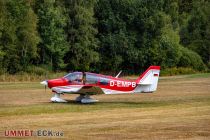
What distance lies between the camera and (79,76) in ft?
97.0

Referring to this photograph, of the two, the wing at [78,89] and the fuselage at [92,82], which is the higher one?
the fuselage at [92,82]

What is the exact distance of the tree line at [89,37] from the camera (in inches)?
2672

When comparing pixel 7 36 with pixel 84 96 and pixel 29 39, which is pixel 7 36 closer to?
pixel 29 39

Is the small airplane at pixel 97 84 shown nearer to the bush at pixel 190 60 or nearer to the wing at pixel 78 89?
the wing at pixel 78 89

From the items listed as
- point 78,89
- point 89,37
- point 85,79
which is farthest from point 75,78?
point 89,37

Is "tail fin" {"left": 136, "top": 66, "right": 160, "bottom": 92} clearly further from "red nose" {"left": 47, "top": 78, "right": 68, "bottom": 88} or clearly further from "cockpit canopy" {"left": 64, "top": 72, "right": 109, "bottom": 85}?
"red nose" {"left": 47, "top": 78, "right": 68, "bottom": 88}

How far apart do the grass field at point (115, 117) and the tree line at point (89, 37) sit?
3473 cm

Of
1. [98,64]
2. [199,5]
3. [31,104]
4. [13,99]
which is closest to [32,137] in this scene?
[31,104]

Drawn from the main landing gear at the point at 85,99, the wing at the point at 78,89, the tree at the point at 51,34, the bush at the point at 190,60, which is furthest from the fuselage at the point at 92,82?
the bush at the point at 190,60

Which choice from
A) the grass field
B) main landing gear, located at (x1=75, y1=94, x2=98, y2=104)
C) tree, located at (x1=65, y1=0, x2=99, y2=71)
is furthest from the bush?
main landing gear, located at (x1=75, y1=94, x2=98, y2=104)

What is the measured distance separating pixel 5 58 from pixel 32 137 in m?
51.2

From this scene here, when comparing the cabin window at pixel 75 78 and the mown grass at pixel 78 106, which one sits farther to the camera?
the cabin window at pixel 75 78

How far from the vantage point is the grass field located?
60.2 ft

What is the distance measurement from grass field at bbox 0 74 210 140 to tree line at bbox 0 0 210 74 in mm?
34727
